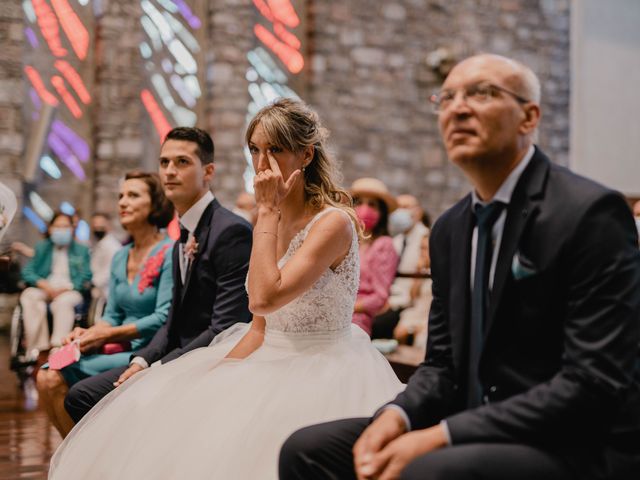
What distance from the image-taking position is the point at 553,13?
10.3 m

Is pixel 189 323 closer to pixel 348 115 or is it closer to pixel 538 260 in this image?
pixel 538 260

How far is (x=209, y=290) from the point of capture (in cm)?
272

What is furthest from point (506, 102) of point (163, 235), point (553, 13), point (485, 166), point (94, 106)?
point (553, 13)

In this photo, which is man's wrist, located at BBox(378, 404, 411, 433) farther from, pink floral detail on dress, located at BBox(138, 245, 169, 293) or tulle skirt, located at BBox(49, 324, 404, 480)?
pink floral detail on dress, located at BBox(138, 245, 169, 293)

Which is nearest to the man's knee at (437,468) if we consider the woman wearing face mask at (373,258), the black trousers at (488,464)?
the black trousers at (488,464)

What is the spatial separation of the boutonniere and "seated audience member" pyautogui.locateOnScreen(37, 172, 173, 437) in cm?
37

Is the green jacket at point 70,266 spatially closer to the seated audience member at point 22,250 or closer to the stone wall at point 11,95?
the seated audience member at point 22,250

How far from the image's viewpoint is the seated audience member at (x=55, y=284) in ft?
21.1

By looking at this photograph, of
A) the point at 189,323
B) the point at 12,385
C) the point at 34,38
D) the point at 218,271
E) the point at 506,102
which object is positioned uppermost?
the point at 34,38

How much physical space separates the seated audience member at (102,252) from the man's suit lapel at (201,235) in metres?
4.44

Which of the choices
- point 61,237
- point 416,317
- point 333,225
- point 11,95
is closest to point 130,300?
point 333,225

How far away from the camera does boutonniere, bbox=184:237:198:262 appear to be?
8.91ft

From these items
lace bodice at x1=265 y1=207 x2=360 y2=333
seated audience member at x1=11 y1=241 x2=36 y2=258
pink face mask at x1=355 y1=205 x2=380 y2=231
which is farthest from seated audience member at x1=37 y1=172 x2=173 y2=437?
seated audience member at x1=11 y1=241 x2=36 y2=258

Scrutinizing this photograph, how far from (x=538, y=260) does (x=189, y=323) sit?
1.63 meters
